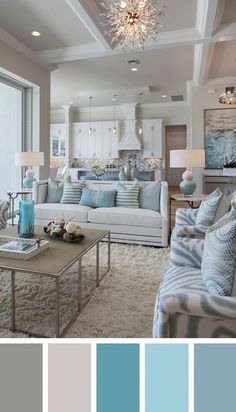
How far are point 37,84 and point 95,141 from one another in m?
4.42

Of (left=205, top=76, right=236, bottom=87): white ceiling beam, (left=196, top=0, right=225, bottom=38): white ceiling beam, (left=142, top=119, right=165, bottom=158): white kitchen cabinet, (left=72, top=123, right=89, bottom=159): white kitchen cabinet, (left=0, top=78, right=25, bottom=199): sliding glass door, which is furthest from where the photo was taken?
(left=72, top=123, right=89, bottom=159): white kitchen cabinet

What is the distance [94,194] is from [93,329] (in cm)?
275

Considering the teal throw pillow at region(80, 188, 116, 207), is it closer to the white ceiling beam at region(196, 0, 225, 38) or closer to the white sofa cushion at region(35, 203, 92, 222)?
the white sofa cushion at region(35, 203, 92, 222)

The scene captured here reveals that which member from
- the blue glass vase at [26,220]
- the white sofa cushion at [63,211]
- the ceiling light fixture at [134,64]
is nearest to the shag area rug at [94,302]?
the blue glass vase at [26,220]

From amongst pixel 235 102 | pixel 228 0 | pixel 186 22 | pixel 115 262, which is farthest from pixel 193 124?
pixel 115 262

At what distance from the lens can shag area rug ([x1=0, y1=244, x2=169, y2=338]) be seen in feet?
6.51

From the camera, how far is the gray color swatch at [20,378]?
99cm

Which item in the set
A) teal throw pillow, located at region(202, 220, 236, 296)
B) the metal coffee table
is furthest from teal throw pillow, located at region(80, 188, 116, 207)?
teal throw pillow, located at region(202, 220, 236, 296)

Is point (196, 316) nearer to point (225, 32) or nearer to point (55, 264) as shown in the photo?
point (55, 264)

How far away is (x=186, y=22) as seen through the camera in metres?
4.31

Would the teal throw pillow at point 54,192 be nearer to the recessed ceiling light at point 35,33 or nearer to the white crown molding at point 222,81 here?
the recessed ceiling light at point 35,33

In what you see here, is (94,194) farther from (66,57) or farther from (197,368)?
(197,368)

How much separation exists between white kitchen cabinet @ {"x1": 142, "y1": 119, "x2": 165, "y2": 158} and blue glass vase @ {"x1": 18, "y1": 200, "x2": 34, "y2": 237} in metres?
7.48

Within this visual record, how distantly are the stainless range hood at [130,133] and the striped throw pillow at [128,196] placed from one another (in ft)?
17.4
